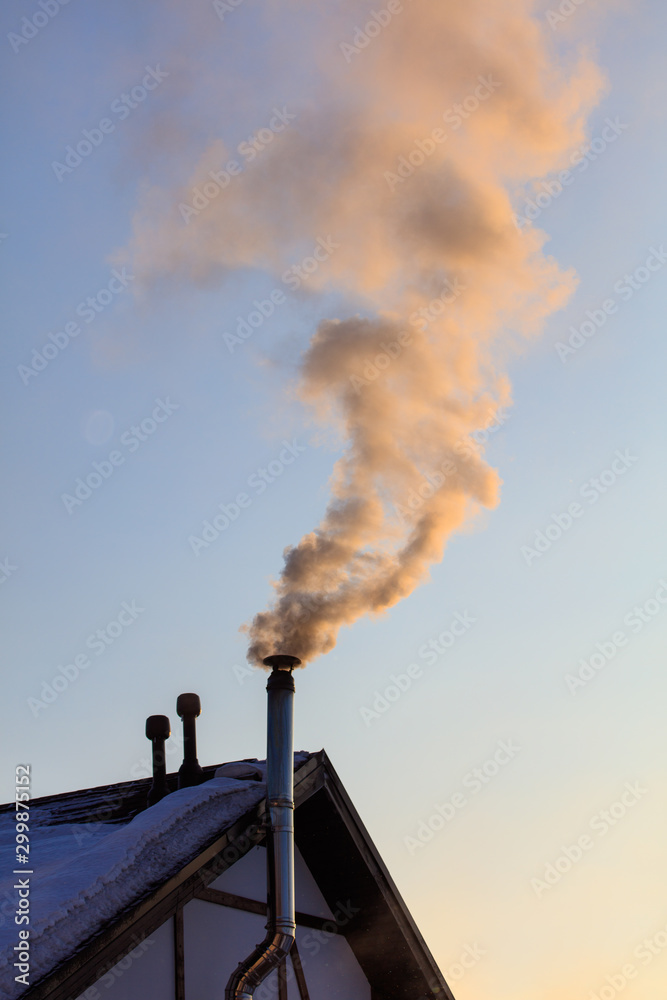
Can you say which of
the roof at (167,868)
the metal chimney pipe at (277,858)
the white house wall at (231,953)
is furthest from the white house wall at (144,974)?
the metal chimney pipe at (277,858)

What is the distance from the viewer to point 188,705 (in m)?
9.86

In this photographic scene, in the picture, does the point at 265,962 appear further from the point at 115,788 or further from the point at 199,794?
the point at 115,788

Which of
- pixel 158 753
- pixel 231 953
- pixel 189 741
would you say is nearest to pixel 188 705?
pixel 189 741

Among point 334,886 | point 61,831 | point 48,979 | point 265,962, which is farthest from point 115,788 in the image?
point 48,979

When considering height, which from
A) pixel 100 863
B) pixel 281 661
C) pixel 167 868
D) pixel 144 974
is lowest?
pixel 144 974

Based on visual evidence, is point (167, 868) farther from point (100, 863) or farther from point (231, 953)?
point (231, 953)

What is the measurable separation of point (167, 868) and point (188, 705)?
10.1 ft

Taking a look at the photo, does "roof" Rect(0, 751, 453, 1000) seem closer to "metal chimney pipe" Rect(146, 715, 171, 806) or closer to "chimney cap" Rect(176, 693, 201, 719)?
"metal chimney pipe" Rect(146, 715, 171, 806)

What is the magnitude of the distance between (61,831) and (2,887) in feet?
6.11

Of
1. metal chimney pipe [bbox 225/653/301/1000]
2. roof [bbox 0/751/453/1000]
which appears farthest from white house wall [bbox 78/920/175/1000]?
metal chimney pipe [bbox 225/653/301/1000]

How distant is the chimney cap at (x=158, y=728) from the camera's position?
10102mm

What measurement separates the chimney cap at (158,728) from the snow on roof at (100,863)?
4.85ft

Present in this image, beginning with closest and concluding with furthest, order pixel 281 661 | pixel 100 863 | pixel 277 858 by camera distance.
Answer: pixel 100 863
pixel 277 858
pixel 281 661

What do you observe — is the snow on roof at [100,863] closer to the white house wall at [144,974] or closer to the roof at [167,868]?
the roof at [167,868]
